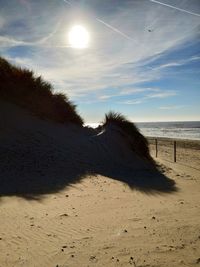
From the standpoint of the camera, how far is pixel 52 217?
248 inches

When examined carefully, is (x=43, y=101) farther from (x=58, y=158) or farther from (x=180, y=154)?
(x=180, y=154)

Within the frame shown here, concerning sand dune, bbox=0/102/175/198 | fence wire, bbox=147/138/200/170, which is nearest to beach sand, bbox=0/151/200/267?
sand dune, bbox=0/102/175/198

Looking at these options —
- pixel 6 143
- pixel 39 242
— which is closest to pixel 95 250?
pixel 39 242

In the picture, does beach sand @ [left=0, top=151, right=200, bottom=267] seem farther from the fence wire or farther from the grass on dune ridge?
the fence wire

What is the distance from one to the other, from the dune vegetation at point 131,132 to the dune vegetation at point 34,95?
150 cm

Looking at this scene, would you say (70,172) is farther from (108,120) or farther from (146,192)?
(108,120)

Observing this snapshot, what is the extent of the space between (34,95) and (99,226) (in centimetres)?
1003

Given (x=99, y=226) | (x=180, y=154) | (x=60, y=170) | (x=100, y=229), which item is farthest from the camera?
(x=180, y=154)

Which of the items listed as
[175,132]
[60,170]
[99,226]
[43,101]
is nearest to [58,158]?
[60,170]

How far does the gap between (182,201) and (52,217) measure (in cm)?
344

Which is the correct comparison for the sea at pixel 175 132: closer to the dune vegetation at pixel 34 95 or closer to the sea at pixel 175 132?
the sea at pixel 175 132

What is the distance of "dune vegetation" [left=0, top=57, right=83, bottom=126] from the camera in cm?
1448

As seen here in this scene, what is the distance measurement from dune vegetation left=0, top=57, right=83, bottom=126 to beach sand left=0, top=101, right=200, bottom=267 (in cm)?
526

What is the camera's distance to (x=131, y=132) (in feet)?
52.4
